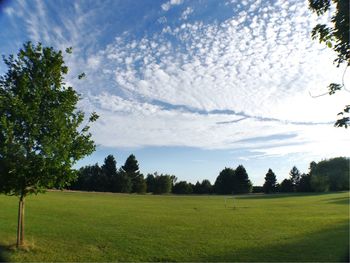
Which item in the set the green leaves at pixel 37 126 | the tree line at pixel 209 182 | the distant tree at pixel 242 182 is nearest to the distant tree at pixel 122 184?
the tree line at pixel 209 182

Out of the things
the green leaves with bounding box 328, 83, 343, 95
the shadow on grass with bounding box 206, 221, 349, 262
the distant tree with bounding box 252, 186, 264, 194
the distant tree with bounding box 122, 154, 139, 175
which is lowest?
the shadow on grass with bounding box 206, 221, 349, 262

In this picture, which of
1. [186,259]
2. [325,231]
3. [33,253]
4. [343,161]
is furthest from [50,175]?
[343,161]

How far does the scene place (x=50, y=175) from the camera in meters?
14.3

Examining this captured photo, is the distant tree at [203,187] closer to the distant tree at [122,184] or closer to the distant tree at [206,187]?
the distant tree at [206,187]

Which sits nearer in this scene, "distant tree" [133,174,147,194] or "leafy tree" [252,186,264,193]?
"distant tree" [133,174,147,194]

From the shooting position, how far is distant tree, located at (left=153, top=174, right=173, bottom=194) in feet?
409

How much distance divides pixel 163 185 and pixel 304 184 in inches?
1903

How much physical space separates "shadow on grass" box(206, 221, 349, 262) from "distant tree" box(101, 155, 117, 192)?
100m

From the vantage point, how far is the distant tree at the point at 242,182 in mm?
136000

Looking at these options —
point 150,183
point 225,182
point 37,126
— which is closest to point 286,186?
point 225,182

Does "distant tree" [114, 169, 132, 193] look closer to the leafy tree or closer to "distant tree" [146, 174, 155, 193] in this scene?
"distant tree" [146, 174, 155, 193]

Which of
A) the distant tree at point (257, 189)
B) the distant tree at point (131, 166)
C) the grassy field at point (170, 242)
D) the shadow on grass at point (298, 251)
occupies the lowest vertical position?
the shadow on grass at point (298, 251)

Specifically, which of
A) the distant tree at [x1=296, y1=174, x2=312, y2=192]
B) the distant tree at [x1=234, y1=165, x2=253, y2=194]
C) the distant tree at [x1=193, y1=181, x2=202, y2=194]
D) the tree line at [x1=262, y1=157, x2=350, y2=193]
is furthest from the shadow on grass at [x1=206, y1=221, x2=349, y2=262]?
the distant tree at [x1=234, y1=165, x2=253, y2=194]

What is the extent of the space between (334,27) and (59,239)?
14.8 metres
